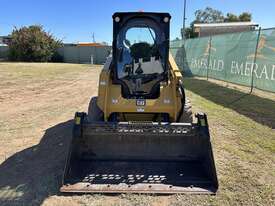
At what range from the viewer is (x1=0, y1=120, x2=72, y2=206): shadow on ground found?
3.79m

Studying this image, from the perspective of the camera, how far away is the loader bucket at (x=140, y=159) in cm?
390

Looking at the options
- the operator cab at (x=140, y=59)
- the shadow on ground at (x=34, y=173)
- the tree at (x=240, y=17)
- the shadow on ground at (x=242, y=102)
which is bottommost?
the shadow on ground at (x=34, y=173)

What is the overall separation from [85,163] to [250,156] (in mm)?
2729

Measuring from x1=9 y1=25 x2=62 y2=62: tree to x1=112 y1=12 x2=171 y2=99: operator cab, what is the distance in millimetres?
34872

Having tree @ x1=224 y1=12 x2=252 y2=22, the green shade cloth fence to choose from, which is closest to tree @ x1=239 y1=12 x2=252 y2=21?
tree @ x1=224 y1=12 x2=252 y2=22

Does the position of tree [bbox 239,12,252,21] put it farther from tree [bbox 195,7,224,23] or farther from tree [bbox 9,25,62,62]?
tree [bbox 9,25,62,62]

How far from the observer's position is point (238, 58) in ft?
41.3

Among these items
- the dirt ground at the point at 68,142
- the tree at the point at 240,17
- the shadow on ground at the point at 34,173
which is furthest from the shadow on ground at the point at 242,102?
the tree at the point at 240,17

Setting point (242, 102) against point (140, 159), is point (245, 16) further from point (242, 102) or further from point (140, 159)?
point (140, 159)

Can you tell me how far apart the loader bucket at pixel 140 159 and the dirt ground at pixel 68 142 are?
16 cm

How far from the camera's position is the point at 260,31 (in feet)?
35.9

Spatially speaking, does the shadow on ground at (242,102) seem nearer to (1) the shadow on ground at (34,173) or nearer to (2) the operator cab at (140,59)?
(2) the operator cab at (140,59)

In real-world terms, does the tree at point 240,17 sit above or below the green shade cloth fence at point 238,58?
above

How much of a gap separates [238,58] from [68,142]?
915cm
